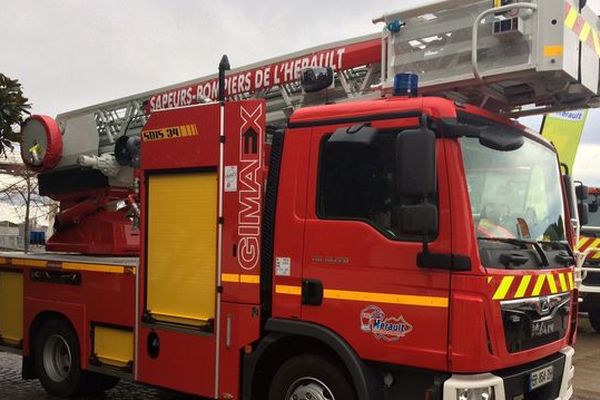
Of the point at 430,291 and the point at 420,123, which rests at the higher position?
the point at 420,123

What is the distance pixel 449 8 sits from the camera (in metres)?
4.34

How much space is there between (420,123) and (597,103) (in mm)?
1825

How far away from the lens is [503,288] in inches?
143

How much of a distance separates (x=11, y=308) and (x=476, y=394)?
17.5 ft

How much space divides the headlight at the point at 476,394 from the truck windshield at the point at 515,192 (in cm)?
87

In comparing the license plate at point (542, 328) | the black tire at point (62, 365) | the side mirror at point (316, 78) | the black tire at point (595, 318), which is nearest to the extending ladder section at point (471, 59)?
the side mirror at point (316, 78)

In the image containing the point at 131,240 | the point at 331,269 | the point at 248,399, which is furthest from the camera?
the point at 131,240

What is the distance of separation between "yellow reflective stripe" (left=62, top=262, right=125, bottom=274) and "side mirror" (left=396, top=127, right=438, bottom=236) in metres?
2.97

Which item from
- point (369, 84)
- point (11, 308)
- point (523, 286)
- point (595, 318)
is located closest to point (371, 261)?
point (523, 286)

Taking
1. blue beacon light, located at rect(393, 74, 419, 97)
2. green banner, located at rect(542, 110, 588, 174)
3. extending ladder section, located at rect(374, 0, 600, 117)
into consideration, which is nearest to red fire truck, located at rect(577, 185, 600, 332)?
green banner, located at rect(542, 110, 588, 174)

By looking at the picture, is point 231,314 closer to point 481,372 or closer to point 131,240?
point 481,372

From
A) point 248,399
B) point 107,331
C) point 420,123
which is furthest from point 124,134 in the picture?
point 420,123

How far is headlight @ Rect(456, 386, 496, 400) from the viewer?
348 centimetres

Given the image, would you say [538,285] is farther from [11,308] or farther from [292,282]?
[11,308]
